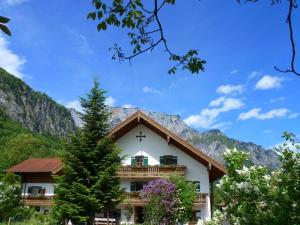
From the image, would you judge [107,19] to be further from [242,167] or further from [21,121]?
[21,121]

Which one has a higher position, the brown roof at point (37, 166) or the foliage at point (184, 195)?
the brown roof at point (37, 166)

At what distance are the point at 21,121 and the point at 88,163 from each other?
17226cm

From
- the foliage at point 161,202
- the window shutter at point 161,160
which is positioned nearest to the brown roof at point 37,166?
the window shutter at point 161,160

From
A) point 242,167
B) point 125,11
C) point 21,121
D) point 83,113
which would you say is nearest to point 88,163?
point 83,113

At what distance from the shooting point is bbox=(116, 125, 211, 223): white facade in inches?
1486

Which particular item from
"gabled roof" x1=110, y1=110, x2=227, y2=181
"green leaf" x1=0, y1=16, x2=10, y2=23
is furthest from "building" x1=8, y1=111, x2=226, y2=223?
"green leaf" x1=0, y1=16, x2=10, y2=23

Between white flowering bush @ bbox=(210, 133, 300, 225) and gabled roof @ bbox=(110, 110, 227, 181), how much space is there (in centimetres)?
2261

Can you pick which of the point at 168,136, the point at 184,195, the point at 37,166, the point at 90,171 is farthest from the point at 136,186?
the point at 37,166

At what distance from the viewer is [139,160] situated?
38.5 meters

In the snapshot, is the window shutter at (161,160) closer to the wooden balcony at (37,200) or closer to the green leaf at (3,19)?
the wooden balcony at (37,200)

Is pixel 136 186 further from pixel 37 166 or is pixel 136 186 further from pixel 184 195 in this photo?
pixel 37 166

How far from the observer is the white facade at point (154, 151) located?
1486 inches

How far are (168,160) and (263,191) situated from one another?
28412 millimetres

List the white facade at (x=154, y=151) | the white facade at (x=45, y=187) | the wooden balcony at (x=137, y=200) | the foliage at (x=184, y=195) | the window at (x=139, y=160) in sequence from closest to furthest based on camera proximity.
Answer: the foliage at (x=184, y=195) < the wooden balcony at (x=137, y=200) < the white facade at (x=154, y=151) < the window at (x=139, y=160) < the white facade at (x=45, y=187)
